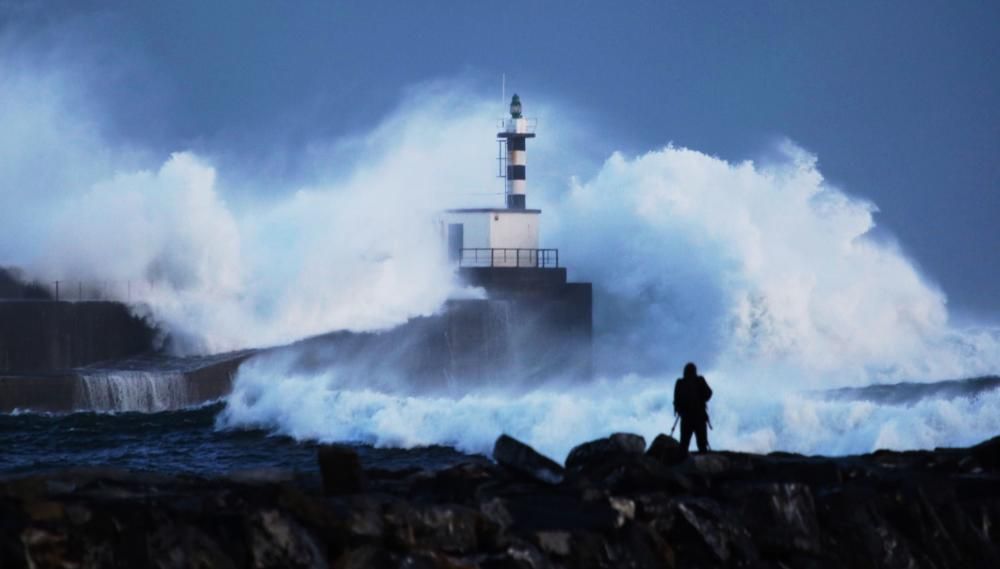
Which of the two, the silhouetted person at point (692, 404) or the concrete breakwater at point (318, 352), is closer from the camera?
the silhouetted person at point (692, 404)

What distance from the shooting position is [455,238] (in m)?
36.6

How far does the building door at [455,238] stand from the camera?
36166mm

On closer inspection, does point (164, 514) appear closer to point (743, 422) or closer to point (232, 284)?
point (743, 422)

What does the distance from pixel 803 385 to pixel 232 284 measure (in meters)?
10.4

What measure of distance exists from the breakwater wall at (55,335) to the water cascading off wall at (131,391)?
1.57 metres

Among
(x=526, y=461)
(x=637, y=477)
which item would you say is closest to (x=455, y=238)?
(x=526, y=461)

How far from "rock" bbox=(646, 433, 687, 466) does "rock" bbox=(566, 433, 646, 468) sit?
0.31 meters

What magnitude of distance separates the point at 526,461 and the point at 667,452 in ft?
4.91

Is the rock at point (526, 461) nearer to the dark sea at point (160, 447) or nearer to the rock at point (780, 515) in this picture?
the rock at point (780, 515)

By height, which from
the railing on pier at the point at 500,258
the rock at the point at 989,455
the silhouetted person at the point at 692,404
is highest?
the railing on pier at the point at 500,258

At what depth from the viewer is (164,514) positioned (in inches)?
405

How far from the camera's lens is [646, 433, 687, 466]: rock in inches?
531

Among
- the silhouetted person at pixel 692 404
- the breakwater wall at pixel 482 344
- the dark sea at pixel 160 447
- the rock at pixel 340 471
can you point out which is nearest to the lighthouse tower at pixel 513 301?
the breakwater wall at pixel 482 344

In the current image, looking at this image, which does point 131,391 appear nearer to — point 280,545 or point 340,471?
point 340,471
